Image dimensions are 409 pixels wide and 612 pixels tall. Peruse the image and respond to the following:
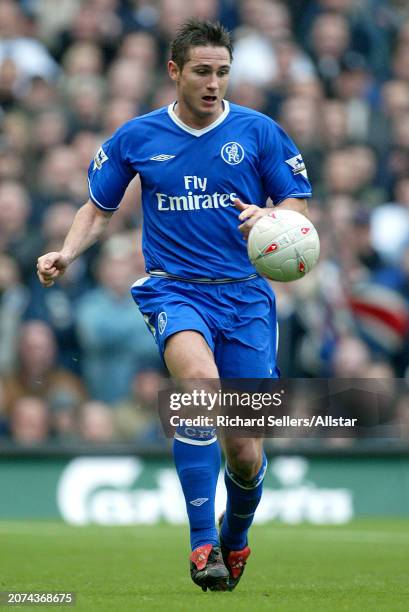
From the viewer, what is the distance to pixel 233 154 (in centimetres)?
704

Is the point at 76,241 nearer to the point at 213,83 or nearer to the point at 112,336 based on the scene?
the point at 213,83

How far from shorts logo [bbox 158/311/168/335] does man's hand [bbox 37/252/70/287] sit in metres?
0.53

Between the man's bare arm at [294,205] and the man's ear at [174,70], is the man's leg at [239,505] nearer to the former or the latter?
the man's bare arm at [294,205]

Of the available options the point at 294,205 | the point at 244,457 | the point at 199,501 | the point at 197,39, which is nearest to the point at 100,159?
the point at 197,39

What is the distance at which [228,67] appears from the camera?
696cm

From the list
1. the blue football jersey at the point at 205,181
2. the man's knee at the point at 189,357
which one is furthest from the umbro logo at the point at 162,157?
the man's knee at the point at 189,357

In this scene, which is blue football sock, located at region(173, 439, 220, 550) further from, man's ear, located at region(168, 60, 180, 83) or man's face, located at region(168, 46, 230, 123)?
man's ear, located at region(168, 60, 180, 83)

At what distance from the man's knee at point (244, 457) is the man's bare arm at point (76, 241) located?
3.95 feet

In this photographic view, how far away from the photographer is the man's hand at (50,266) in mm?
6777

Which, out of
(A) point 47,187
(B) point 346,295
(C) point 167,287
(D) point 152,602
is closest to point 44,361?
(A) point 47,187

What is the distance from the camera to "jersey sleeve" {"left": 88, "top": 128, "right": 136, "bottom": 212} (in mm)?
7184

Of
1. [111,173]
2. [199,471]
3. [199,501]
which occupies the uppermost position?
[111,173]

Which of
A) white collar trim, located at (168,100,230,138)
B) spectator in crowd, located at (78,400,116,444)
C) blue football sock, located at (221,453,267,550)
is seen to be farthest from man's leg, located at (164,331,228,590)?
spectator in crowd, located at (78,400,116,444)

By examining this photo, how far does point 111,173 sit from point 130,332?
5515mm
